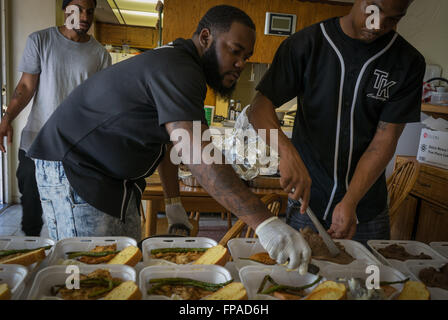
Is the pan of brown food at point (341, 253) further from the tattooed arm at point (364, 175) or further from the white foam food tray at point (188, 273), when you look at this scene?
the white foam food tray at point (188, 273)

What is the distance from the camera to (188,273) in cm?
97

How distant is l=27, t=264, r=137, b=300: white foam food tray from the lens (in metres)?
0.85

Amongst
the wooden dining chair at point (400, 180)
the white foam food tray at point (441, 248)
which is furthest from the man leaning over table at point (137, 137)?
the wooden dining chair at point (400, 180)

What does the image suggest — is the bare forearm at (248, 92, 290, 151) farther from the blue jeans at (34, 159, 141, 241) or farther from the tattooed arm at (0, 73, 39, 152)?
the tattooed arm at (0, 73, 39, 152)

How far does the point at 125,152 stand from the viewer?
4.25 feet

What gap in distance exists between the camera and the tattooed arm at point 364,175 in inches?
54.8

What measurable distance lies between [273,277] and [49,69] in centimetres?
203

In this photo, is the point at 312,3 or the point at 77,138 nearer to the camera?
the point at 77,138

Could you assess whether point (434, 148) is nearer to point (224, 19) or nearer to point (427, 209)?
point (427, 209)

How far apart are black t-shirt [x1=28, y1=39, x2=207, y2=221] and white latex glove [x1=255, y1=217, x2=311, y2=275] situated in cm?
39

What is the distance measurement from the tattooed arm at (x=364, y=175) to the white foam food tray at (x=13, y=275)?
3.47ft
